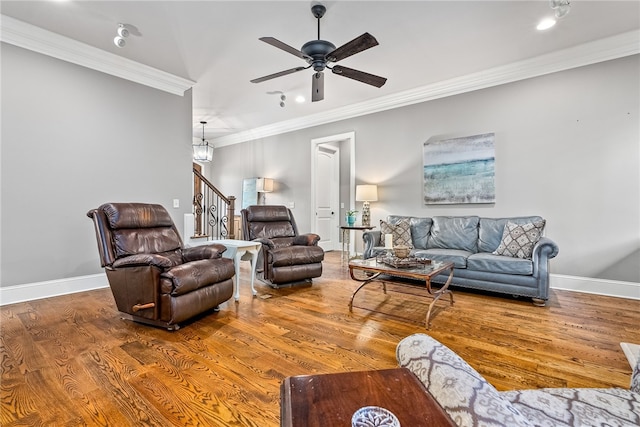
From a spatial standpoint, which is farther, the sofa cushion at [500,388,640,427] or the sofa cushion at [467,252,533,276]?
the sofa cushion at [467,252,533,276]

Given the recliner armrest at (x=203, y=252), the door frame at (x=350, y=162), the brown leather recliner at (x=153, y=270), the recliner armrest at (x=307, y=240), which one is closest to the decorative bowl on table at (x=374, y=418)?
the brown leather recliner at (x=153, y=270)

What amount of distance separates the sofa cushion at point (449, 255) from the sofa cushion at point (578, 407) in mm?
2737

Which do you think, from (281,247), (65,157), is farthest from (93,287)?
(281,247)

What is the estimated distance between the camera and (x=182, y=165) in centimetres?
454

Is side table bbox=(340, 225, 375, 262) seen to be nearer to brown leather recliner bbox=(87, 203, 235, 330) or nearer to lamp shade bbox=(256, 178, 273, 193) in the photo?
lamp shade bbox=(256, 178, 273, 193)

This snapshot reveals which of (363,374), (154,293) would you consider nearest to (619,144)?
(363,374)

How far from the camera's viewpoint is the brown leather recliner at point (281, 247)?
11.8ft

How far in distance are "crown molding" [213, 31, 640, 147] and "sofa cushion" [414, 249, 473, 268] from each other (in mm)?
2383

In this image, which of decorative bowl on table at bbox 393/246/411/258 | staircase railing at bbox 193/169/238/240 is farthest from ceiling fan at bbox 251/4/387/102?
staircase railing at bbox 193/169/238/240

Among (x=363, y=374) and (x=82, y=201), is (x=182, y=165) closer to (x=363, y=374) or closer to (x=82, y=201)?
(x=82, y=201)

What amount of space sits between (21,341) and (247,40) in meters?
3.41

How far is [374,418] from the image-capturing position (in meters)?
0.59

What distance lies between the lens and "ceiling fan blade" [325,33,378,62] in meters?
2.34

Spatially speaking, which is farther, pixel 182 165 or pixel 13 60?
pixel 182 165
